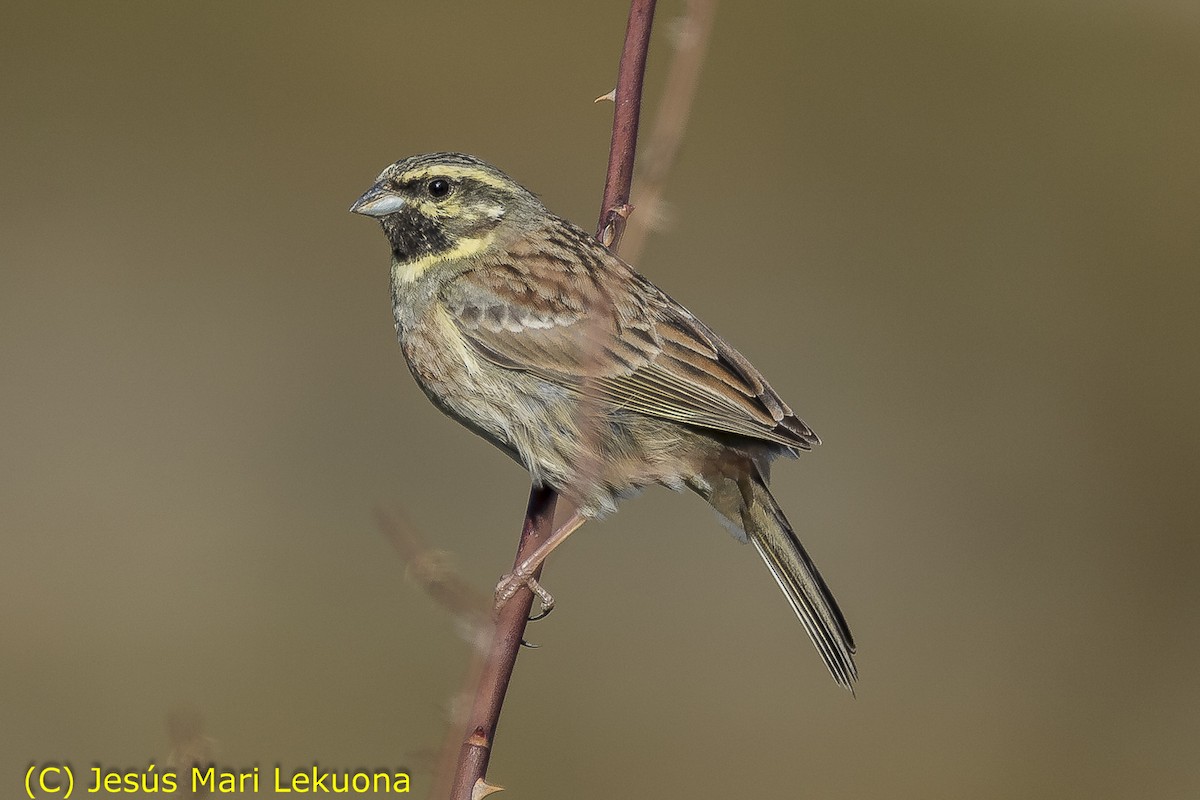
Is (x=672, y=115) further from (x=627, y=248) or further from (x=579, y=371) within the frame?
(x=579, y=371)

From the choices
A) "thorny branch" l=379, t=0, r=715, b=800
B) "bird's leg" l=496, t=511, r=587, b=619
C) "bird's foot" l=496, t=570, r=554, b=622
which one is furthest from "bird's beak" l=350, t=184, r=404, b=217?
"bird's foot" l=496, t=570, r=554, b=622

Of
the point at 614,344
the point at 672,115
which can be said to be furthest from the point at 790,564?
the point at 672,115

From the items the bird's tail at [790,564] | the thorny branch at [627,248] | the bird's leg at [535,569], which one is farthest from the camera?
the bird's tail at [790,564]

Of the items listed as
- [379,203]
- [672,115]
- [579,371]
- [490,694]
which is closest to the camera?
Result: [672,115]

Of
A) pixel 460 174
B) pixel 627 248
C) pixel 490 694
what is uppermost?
pixel 460 174

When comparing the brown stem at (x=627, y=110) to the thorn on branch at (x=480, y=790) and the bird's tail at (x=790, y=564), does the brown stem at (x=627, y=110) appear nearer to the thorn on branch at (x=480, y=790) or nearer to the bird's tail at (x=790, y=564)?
the bird's tail at (x=790, y=564)

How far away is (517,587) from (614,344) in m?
1.15

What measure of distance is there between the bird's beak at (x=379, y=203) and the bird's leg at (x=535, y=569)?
1171mm

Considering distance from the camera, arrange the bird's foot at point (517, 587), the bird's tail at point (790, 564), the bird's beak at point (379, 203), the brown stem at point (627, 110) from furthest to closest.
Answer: the bird's beak at point (379, 203)
the bird's tail at point (790, 564)
the bird's foot at point (517, 587)
the brown stem at point (627, 110)

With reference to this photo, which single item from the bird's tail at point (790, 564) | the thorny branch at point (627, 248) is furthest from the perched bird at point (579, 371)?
the thorny branch at point (627, 248)

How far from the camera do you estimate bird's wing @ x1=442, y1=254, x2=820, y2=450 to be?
4055 millimetres

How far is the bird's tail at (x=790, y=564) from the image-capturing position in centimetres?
400

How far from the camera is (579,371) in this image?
4.06 m

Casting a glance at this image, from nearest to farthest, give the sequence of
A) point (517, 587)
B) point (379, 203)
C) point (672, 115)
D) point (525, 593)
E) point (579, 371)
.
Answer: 1. point (672, 115)
2. point (525, 593)
3. point (517, 587)
4. point (579, 371)
5. point (379, 203)
